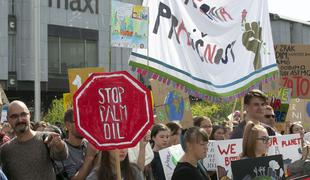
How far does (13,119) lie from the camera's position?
5125 millimetres

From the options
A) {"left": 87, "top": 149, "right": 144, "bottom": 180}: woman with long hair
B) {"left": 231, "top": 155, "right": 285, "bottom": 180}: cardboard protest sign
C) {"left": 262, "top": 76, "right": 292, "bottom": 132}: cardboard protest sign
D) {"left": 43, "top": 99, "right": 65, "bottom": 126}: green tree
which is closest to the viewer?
{"left": 87, "top": 149, "right": 144, "bottom": 180}: woman with long hair

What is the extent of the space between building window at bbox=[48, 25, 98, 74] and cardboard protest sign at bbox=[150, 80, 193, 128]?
2668cm

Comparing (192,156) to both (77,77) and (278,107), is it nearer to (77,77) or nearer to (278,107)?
(77,77)

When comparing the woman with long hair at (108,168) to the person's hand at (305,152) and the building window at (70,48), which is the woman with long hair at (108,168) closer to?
the person's hand at (305,152)

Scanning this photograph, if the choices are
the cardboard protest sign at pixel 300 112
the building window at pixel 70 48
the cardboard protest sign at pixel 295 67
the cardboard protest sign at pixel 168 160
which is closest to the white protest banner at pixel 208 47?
the cardboard protest sign at pixel 168 160

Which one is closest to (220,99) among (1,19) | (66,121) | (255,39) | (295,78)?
(255,39)

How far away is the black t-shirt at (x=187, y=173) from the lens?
4.98 meters

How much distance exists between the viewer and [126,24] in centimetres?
900

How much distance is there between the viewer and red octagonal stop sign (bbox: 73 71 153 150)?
13.2 feet

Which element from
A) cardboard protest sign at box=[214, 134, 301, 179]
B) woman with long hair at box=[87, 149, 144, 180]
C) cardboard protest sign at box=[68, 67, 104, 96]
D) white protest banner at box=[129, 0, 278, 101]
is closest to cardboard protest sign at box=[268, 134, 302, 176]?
cardboard protest sign at box=[214, 134, 301, 179]

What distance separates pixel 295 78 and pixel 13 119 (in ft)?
29.2

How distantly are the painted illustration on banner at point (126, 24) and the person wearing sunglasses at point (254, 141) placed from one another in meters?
3.14

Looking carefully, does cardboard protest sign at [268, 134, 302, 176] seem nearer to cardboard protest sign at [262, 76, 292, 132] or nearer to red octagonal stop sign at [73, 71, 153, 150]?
red octagonal stop sign at [73, 71, 153, 150]

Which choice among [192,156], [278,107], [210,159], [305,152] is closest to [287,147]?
[305,152]
